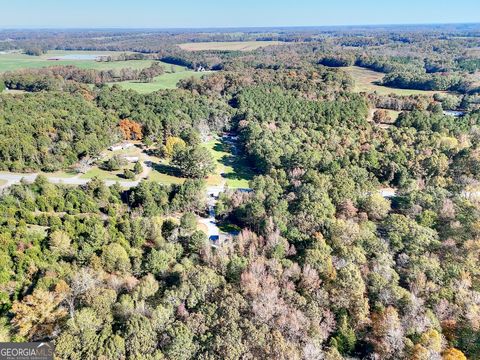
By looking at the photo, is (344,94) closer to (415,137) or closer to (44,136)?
(415,137)

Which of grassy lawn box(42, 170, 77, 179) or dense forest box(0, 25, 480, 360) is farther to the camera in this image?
grassy lawn box(42, 170, 77, 179)

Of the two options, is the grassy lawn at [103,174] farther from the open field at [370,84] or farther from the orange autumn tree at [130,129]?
the open field at [370,84]

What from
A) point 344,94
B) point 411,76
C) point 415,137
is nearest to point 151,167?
point 415,137

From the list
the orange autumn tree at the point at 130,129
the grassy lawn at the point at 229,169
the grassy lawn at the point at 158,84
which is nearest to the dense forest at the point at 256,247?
the orange autumn tree at the point at 130,129

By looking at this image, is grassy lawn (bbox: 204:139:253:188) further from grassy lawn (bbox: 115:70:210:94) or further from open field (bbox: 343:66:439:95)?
open field (bbox: 343:66:439:95)

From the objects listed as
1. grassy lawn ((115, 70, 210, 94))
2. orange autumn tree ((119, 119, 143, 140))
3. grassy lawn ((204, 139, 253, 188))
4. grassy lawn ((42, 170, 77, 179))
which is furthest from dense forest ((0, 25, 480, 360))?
grassy lawn ((115, 70, 210, 94))

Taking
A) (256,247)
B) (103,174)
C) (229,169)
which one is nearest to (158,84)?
(103,174)

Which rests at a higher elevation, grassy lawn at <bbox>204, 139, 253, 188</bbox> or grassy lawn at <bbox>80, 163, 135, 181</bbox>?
grassy lawn at <bbox>80, 163, 135, 181</bbox>
